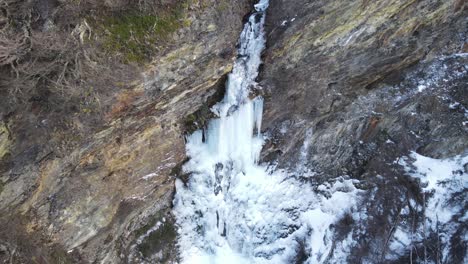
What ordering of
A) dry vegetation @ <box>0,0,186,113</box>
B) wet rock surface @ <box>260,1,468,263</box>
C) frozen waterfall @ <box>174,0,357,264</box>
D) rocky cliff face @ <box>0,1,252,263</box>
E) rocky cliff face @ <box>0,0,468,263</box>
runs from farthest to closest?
frozen waterfall @ <box>174,0,357,264</box> → wet rock surface @ <box>260,1,468,263</box> → rocky cliff face @ <box>0,0,468,263</box> → rocky cliff face @ <box>0,1,252,263</box> → dry vegetation @ <box>0,0,186,113</box>

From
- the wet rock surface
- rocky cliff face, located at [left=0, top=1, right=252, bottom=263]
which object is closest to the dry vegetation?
rocky cliff face, located at [left=0, top=1, right=252, bottom=263]

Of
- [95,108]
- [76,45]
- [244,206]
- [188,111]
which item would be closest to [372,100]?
[244,206]

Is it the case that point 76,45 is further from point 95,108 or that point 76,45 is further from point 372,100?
point 372,100

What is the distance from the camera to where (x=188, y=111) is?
295 inches

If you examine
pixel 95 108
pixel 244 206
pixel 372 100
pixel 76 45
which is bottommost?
pixel 244 206

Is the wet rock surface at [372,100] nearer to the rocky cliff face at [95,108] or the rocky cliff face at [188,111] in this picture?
the rocky cliff face at [188,111]

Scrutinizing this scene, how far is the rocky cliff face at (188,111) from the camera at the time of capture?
559 cm

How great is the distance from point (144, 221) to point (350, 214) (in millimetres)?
4822

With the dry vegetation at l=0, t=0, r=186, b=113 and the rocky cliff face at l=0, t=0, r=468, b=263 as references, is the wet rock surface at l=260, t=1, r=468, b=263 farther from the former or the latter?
the dry vegetation at l=0, t=0, r=186, b=113

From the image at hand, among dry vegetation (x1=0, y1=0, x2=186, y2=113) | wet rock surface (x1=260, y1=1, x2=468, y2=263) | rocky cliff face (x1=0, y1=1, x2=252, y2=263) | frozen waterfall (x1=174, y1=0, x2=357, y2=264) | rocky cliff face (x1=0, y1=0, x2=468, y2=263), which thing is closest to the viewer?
dry vegetation (x1=0, y1=0, x2=186, y2=113)

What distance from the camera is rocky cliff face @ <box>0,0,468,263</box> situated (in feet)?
18.3

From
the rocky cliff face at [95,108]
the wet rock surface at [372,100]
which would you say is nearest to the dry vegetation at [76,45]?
the rocky cliff face at [95,108]

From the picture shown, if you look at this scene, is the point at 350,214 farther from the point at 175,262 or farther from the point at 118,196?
the point at 118,196

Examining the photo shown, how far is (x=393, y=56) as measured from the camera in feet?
26.8
